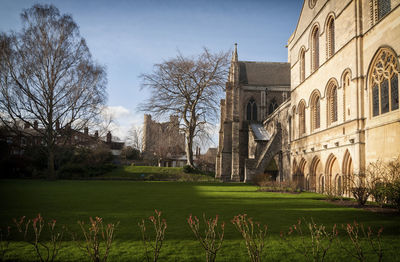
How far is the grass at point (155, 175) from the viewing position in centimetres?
3475

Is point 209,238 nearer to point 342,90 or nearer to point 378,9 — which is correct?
point 378,9

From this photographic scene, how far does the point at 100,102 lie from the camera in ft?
102

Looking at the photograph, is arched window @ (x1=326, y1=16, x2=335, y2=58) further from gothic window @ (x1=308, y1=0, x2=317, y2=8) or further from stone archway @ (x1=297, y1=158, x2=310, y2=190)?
stone archway @ (x1=297, y1=158, x2=310, y2=190)

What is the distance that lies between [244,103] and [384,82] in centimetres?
2646

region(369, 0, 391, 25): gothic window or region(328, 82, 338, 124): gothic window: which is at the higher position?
region(369, 0, 391, 25): gothic window

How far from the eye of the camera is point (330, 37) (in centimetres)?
1942

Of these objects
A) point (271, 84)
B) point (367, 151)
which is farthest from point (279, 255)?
point (271, 84)

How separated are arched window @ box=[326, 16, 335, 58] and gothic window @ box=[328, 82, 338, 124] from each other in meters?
2.00

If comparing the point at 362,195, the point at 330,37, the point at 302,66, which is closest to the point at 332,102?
the point at 330,37

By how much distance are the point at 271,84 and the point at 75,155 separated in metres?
25.8

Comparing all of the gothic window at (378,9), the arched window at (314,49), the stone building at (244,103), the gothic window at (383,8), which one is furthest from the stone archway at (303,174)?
the stone building at (244,103)

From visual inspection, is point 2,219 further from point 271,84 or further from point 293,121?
point 271,84

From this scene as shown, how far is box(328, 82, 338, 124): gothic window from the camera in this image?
18.8 meters

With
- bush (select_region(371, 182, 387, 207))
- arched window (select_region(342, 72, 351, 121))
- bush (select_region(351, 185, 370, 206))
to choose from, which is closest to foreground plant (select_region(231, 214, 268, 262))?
bush (select_region(371, 182, 387, 207))
